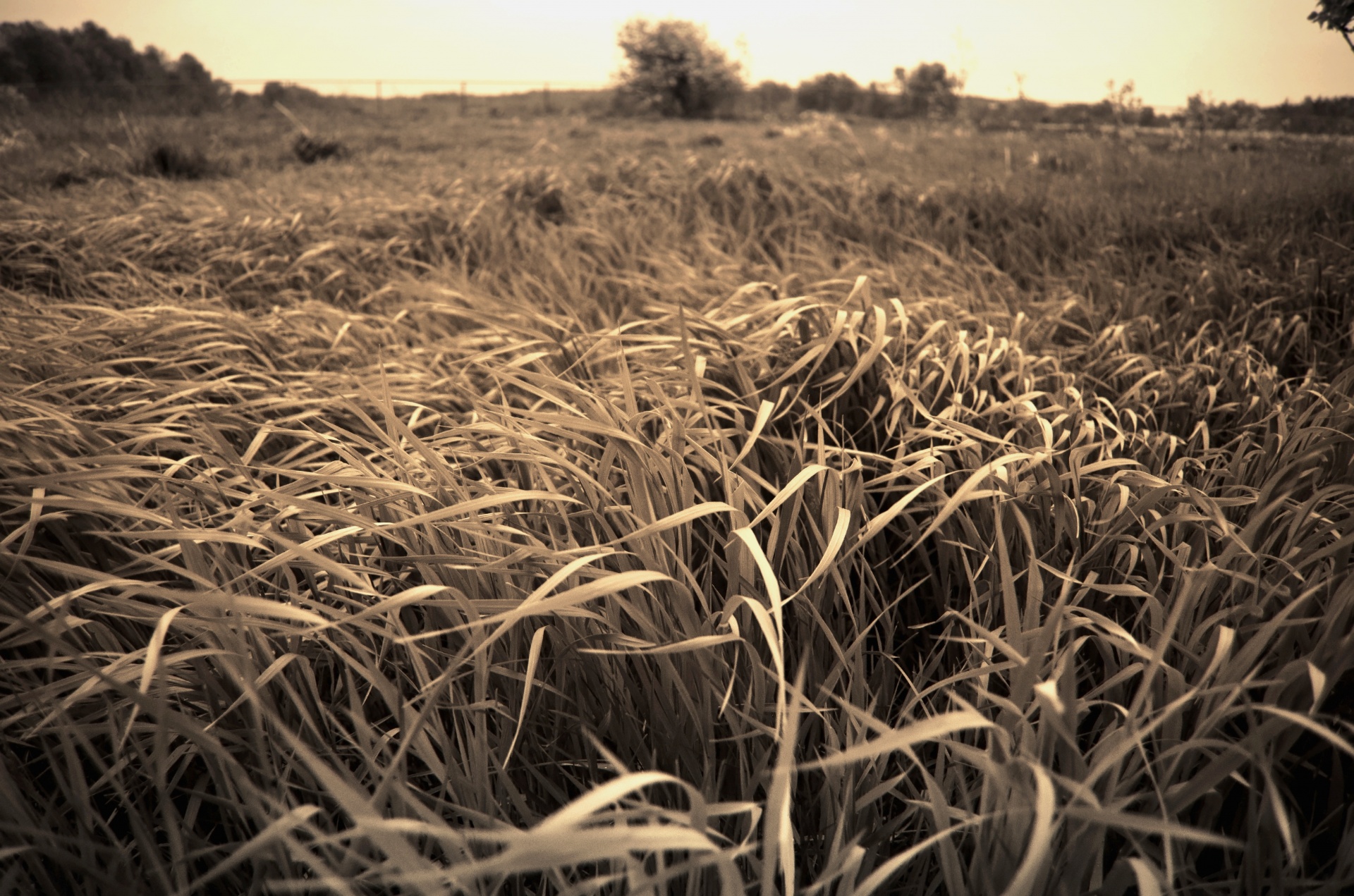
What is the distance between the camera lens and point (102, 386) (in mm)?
1354

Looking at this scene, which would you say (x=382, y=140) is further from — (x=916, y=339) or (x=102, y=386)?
(x=916, y=339)

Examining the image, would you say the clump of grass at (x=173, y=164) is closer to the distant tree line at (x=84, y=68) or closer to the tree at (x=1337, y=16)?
the distant tree line at (x=84, y=68)

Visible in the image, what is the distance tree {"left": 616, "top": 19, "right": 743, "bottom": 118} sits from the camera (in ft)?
70.2

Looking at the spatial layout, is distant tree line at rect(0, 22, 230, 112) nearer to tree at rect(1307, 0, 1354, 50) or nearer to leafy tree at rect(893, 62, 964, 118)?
tree at rect(1307, 0, 1354, 50)

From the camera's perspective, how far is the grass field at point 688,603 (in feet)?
1.61

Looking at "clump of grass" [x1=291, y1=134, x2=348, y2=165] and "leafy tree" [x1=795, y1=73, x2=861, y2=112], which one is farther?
"leafy tree" [x1=795, y1=73, x2=861, y2=112]

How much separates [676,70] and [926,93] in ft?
40.9

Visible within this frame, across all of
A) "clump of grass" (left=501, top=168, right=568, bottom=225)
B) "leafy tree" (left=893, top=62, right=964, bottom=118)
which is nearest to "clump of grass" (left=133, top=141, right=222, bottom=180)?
"clump of grass" (left=501, top=168, right=568, bottom=225)

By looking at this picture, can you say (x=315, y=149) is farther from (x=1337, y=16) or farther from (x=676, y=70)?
(x=676, y=70)

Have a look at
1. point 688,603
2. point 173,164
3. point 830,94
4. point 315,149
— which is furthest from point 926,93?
point 688,603

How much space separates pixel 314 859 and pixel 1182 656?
29.9 inches

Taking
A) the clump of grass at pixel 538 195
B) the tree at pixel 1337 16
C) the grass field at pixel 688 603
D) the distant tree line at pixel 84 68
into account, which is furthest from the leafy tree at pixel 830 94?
the grass field at pixel 688 603

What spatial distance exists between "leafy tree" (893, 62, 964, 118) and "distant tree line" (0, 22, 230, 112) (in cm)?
803

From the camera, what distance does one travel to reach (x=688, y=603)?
2.10ft
